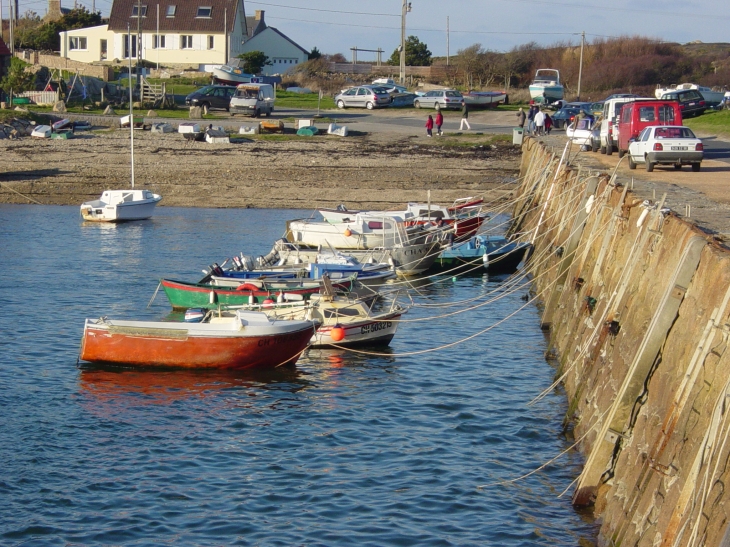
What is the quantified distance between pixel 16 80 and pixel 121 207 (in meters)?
28.0

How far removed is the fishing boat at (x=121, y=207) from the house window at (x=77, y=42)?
54029mm

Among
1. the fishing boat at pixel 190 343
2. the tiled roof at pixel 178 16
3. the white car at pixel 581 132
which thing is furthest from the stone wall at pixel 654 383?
the tiled roof at pixel 178 16

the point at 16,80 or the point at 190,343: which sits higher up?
the point at 16,80

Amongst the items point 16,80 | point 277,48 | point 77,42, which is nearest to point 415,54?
point 277,48

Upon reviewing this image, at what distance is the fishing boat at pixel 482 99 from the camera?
69375mm

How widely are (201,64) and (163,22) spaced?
5.44m

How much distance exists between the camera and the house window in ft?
301

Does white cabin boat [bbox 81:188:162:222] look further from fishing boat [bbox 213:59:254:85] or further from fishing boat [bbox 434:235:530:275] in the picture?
fishing boat [bbox 213:59:254:85]

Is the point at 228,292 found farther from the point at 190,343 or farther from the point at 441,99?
the point at 441,99

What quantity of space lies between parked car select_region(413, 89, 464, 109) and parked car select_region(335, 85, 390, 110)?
2595 millimetres

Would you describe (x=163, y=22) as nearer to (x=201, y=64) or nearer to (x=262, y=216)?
(x=201, y=64)

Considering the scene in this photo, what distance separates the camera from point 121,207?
4162 cm

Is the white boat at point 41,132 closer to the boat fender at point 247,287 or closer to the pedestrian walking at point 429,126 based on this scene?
the pedestrian walking at point 429,126

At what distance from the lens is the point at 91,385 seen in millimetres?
19578
